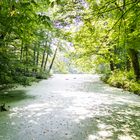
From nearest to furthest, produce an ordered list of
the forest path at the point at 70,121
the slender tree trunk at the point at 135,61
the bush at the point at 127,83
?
the forest path at the point at 70,121 < the bush at the point at 127,83 < the slender tree trunk at the point at 135,61

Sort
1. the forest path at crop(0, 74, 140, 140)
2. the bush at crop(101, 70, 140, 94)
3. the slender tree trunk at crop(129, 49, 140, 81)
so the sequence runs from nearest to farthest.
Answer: the forest path at crop(0, 74, 140, 140)
the bush at crop(101, 70, 140, 94)
the slender tree trunk at crop(129, 49, 140, 81)

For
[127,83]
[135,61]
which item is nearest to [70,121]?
[135,61]

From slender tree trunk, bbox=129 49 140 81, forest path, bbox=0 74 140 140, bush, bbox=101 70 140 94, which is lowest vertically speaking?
forest path, bbox=0 74 140 140

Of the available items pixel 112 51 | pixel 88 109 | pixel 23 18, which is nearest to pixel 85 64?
pixel 112 51

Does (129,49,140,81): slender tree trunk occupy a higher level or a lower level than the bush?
higher

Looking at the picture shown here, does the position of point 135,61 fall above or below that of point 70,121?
above

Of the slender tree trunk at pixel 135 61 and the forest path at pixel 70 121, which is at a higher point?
the slender tree trunk at pixel 135 61

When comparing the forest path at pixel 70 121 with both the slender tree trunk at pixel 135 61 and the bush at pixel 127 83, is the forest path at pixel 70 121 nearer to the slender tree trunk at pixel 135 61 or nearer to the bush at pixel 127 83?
the bush at pixel 127 83

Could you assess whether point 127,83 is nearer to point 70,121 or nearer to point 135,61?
point 135,61

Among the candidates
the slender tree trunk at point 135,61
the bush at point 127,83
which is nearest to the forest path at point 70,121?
the bush at point 127,83

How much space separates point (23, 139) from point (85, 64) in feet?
45.0

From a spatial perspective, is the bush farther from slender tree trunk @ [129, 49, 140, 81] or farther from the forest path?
the forest path

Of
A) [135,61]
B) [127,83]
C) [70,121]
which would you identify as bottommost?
[70,121]

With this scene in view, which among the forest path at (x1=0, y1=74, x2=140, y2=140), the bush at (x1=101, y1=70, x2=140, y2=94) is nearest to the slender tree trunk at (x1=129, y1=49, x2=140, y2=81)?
the bush at (x1=101, y1=70, x2=140, y2=94)
